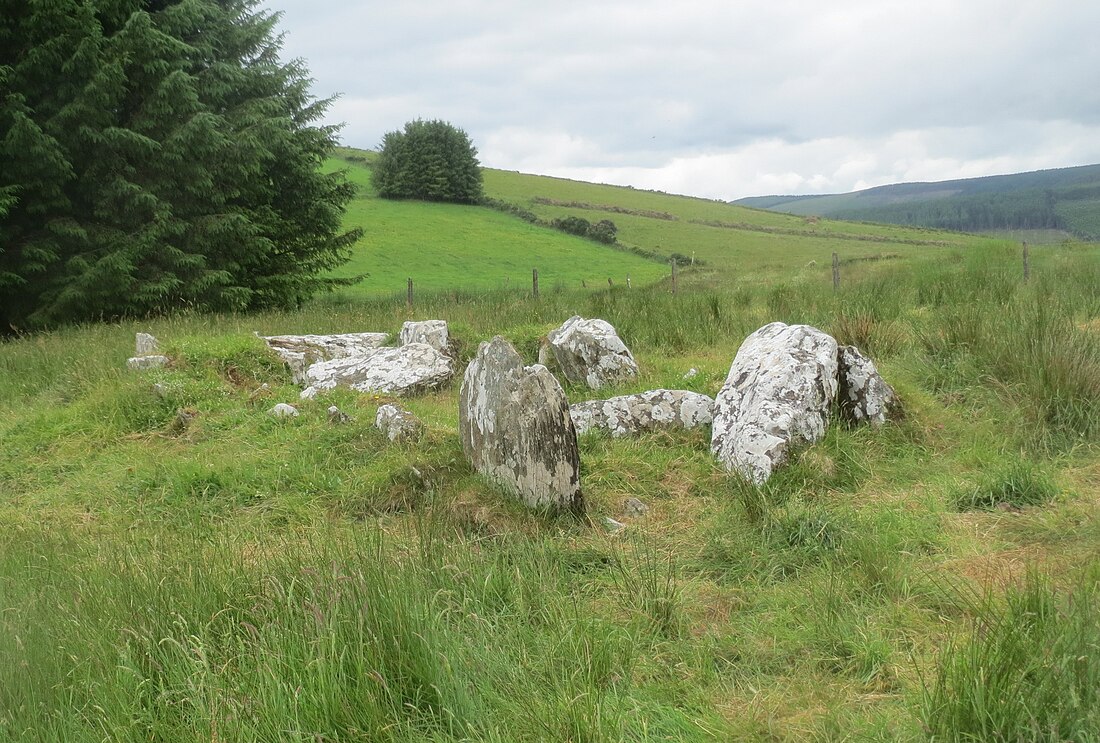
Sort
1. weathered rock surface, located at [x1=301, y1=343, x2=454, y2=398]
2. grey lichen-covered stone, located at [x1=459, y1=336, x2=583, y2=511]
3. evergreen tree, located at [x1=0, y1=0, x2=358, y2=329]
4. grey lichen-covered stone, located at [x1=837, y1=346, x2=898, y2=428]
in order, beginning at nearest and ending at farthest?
grey lichen-covered stone, located at [x1=459, y1=336, x2=583, y2=511] → grey lichen-covered stone, located at [x1=837, y1=346, x2=898, y2=428] → weathered rock surface, located at [x1=301, y1=343, x2=454, y2=398] → evergreen tree, located at [x1=0, y1=0, x2=358, y2=329]

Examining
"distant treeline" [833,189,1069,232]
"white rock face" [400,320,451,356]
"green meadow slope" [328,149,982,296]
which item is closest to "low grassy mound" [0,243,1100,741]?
"white rock face" [400,320,451,356]

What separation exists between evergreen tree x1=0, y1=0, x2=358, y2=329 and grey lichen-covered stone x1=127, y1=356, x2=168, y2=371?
678 centimetres

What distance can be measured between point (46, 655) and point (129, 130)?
612 inches

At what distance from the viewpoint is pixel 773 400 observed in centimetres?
612

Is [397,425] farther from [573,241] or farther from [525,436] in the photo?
[573,241]

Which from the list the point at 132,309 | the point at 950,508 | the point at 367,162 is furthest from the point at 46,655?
the point at 367,162

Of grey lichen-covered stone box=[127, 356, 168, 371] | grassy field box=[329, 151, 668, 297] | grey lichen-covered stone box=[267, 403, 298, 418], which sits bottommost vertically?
grey lichen-covered stone box=[267, 403, 298, 418]

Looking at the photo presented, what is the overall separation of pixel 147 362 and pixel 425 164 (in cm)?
5102

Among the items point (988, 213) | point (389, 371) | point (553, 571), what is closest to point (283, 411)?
point (389, 371)

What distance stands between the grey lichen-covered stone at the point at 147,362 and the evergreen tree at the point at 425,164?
1976 inches

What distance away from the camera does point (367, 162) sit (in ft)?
223

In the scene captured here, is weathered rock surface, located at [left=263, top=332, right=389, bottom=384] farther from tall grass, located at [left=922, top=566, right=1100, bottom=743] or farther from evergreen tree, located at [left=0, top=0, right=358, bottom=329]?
tall grass, located at [left=922, top=566, right=1100, bottom=743]

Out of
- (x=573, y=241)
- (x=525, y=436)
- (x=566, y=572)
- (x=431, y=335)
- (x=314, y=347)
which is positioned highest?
(x=573, y=241)

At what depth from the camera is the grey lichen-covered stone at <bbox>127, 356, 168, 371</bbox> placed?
363 inches
